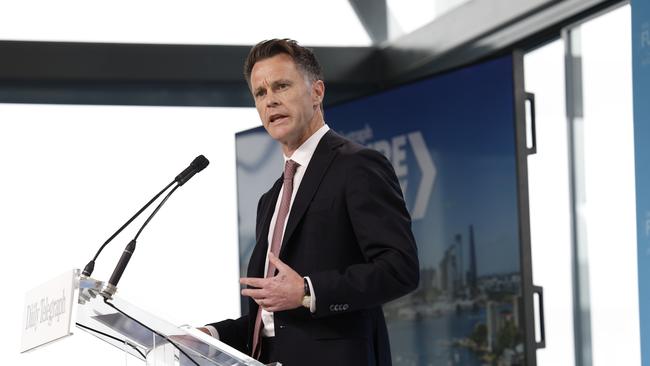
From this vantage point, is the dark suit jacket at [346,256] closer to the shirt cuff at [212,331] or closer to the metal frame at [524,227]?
the shirt cuff at [212,331]

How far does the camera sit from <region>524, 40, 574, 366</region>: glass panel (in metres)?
5.77

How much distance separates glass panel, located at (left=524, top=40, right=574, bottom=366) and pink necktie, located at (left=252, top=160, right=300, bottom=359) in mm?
3371

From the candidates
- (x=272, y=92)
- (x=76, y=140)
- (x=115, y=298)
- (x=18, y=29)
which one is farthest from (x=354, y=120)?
(x=115, y=298)

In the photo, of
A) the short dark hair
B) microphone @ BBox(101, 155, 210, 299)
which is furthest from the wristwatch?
the short dark hair

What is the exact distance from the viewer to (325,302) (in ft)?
7.55

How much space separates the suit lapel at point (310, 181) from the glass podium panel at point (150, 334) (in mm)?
388

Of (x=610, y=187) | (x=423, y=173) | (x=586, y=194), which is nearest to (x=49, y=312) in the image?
(x=423, y=173)

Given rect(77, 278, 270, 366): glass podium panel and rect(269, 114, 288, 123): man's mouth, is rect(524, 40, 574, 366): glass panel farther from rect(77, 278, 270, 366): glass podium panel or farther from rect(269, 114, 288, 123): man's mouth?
rect(77, 278, 270, 366): glass podium panel

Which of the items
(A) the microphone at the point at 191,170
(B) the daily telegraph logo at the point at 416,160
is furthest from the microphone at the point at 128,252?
(B) the daily telegraph logo at the point at 416,160

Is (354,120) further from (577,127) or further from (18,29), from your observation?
(18,29)

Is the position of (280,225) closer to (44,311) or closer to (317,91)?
(317,91)


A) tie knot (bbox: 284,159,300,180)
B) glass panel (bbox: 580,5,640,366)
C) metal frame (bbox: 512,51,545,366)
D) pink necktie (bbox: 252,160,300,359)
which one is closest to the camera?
pink necktie (bbox: 252,160,300,359)

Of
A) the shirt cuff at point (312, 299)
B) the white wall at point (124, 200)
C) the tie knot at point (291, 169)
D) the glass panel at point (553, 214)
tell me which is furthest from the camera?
the white wall at point (124, 200)

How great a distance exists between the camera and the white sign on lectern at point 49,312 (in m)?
2.02
